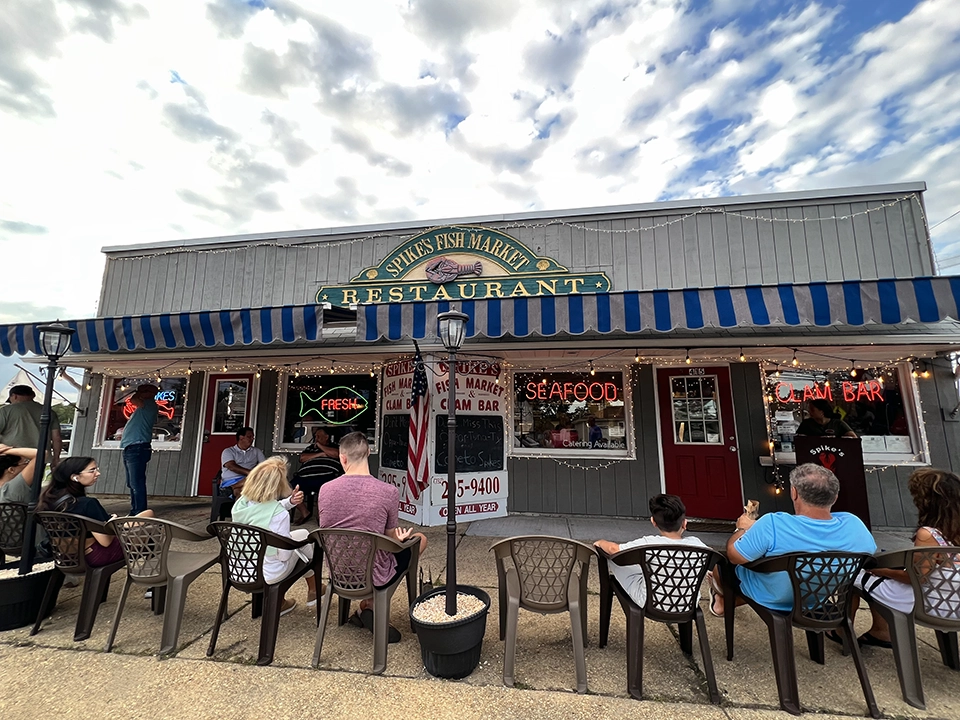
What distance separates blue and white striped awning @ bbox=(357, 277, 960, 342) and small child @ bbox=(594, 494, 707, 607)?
5.76 ft

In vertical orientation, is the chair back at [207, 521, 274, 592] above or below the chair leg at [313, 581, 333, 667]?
above

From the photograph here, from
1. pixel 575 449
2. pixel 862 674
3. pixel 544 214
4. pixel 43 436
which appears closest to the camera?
pixel 862 674

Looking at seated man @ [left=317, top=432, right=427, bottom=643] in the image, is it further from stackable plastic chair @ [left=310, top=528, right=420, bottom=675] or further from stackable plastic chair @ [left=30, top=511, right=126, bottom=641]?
stackable plastic chair @ [left=30, top=511, right=126, bottom=641]

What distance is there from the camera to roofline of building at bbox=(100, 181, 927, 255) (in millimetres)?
5465

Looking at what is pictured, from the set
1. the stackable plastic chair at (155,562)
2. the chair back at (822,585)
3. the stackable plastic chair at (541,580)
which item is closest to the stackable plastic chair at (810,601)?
the chair back at (822,585)

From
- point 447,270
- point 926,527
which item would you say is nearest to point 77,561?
point 447,270

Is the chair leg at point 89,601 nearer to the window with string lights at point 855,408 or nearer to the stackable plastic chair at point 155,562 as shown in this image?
the stackable plastic chair at point 155,562

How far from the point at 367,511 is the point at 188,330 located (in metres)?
3.29

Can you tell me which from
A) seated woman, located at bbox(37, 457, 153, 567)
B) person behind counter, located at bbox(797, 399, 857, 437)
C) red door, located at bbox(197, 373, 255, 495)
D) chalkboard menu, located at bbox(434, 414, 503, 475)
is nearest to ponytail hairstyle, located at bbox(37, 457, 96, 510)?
seated woman, located at bbox(37, 457, 153, 567)

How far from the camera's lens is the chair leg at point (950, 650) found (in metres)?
2.41

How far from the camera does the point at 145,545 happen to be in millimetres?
2693

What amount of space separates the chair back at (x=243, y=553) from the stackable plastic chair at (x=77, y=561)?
0.92 meters

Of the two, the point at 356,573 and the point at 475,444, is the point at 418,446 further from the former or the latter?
the point at 356,573

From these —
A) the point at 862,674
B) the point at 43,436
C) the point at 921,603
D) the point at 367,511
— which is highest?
the point at 43,436
